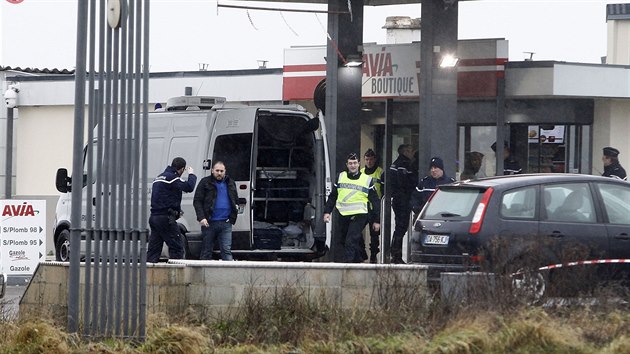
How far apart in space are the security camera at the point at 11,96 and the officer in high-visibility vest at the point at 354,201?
15.2 meters

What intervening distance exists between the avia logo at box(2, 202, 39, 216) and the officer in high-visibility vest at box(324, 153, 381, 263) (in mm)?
4955

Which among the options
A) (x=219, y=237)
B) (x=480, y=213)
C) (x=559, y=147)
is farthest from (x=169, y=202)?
(x=559, y=147)

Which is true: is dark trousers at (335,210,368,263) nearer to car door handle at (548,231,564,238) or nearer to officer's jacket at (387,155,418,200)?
officer's jacket at (387,155,418,200)

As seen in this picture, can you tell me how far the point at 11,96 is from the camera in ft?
107

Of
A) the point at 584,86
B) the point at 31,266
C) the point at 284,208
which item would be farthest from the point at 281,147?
the point at 584,86

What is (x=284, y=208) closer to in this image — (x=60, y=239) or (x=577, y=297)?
(x=60, y=239)

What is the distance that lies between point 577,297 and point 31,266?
11.1 meters

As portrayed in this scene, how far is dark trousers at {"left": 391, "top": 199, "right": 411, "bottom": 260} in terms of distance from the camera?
20891 millimetres

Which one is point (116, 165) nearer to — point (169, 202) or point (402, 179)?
point (169, 202)

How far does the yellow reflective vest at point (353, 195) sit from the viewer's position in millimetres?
19422

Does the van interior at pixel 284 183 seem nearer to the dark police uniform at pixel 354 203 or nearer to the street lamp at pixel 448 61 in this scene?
the dark police uniform at pixel 354 203

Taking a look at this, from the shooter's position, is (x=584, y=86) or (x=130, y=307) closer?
(x=130, y=307)

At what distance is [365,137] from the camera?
1064 inches

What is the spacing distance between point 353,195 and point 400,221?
6.33 feet
